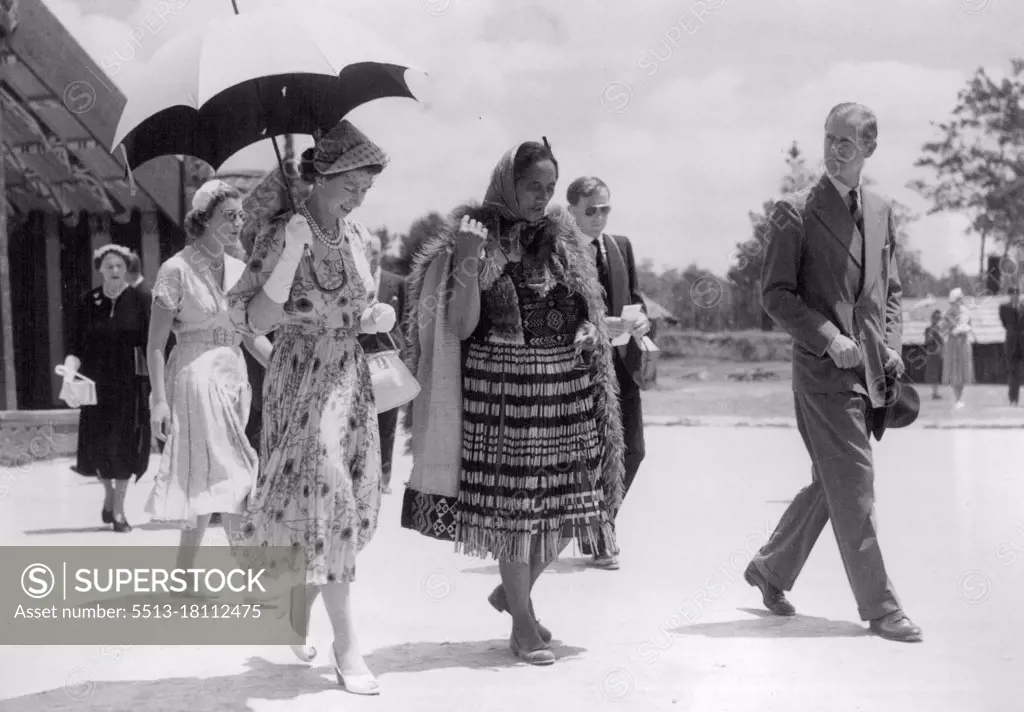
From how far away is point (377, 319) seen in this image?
4.39 meters

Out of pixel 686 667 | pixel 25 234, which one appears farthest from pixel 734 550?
pixel 25 234

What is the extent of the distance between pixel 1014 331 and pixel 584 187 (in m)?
16.5

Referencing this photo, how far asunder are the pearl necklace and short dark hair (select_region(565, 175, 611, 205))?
92.0 inches

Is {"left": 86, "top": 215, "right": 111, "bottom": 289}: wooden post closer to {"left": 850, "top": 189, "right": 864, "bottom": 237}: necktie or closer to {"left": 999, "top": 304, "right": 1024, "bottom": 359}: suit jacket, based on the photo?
{"left": 850, "top": 189, "right": 864, "bottom": 237}: necktie

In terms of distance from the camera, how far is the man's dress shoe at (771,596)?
541 centimetres

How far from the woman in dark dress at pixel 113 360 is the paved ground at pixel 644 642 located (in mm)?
615

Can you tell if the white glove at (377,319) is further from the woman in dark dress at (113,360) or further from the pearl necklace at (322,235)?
the woman in dark dress at (113,360)

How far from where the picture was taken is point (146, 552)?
22.5 ft

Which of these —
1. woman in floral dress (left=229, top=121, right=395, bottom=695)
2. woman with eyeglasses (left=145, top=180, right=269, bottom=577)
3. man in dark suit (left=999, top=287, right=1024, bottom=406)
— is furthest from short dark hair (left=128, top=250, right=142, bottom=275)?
man in dark suit (left=999, top=287, right=1024, bottom=406)

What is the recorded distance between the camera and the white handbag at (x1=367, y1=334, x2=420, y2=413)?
449 centimetres

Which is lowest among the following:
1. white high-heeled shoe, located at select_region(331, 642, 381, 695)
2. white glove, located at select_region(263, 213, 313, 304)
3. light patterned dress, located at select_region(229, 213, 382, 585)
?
white high-heeled shoe, located at select_region(331, 642, 381, 695)

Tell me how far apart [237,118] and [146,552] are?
3136 mm

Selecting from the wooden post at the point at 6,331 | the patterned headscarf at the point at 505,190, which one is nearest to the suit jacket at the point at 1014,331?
the wooden post at the point at 6,331

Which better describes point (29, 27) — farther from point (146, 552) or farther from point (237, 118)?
point (237, 118)
